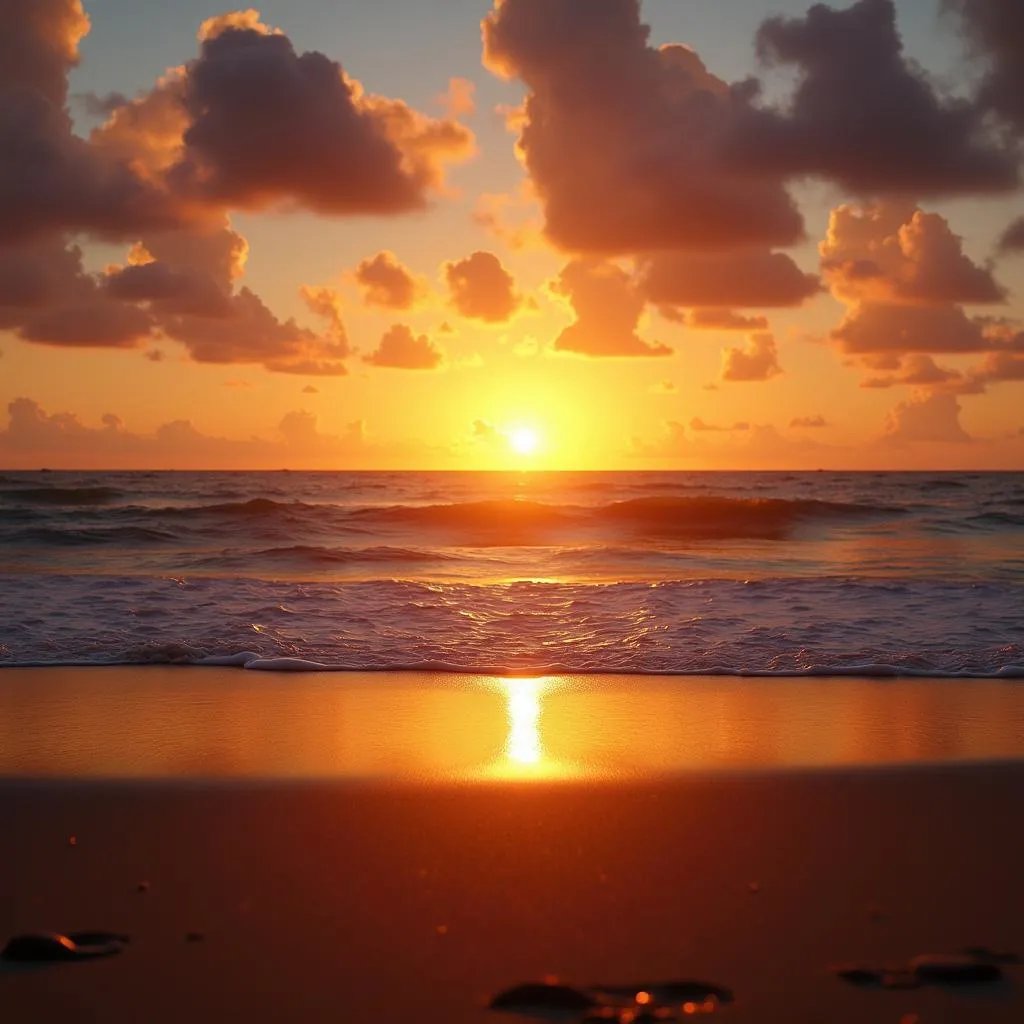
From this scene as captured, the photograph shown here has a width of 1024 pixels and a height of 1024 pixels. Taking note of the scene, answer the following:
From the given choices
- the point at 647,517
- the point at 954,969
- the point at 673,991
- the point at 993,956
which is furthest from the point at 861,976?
the point at 647,517

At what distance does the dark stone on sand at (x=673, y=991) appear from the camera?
3.01 meters

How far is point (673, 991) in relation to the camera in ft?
10.00

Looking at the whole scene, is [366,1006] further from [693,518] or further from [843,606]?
[693,518]

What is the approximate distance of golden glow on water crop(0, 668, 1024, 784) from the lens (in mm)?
5414

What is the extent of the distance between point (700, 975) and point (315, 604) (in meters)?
9.03

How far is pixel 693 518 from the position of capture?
3234cm

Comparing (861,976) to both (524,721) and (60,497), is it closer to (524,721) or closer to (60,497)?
(524,721)

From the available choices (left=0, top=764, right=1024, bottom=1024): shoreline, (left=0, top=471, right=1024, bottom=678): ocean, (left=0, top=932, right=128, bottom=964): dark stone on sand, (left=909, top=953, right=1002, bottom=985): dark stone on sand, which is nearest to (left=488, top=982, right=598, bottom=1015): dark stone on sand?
(left=0, top=764, right=1024, bottom=1024): shoreline

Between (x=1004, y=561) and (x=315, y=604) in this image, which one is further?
(x=1004, y=561)

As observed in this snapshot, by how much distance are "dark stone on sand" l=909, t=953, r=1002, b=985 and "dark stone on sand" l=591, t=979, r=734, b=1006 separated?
68 centimetres

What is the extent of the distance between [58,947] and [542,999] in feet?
5.50

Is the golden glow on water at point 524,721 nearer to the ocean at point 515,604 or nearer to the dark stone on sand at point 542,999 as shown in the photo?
the ocean at point 515,604

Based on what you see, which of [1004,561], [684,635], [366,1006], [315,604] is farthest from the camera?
[1004,561]

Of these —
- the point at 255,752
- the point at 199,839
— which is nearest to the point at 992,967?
the point at 199,839
